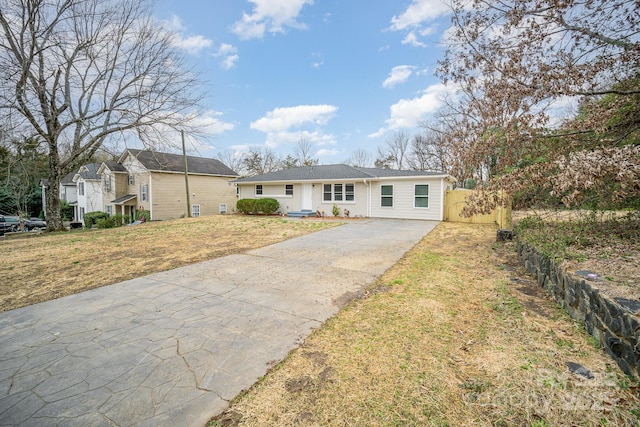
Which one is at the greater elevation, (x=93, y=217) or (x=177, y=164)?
(x=177, y=164)

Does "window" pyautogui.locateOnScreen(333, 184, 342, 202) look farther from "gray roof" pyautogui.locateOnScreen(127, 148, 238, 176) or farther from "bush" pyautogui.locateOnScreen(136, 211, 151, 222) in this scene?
"bush" pyautogui.locateOnScreen(136, 211, 151, 222)

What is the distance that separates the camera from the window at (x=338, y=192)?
651 inches

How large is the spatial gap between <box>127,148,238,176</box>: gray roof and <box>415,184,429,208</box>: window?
17136 mm

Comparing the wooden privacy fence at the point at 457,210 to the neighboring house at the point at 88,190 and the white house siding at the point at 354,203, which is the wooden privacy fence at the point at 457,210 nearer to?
the white house siding at the point at 354,203

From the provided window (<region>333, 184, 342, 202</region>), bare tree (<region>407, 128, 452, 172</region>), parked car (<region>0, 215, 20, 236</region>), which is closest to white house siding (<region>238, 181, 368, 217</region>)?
window (<region>333, 184, 342, 202</region>)

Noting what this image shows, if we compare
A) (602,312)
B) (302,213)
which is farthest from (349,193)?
(602,312)

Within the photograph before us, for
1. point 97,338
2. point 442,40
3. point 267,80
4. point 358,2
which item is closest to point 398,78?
point 358,2

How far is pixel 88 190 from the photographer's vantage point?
89.4ft

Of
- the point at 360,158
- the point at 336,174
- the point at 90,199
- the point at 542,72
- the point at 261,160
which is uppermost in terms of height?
the point at 360,158

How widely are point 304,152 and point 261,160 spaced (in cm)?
665

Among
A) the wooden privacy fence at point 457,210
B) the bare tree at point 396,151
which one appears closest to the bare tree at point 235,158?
the bare tree at point 396,151

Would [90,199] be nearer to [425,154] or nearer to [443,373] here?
[443,373]

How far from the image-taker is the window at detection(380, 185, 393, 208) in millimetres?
15484

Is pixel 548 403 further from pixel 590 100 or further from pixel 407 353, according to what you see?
pixel 590 100
